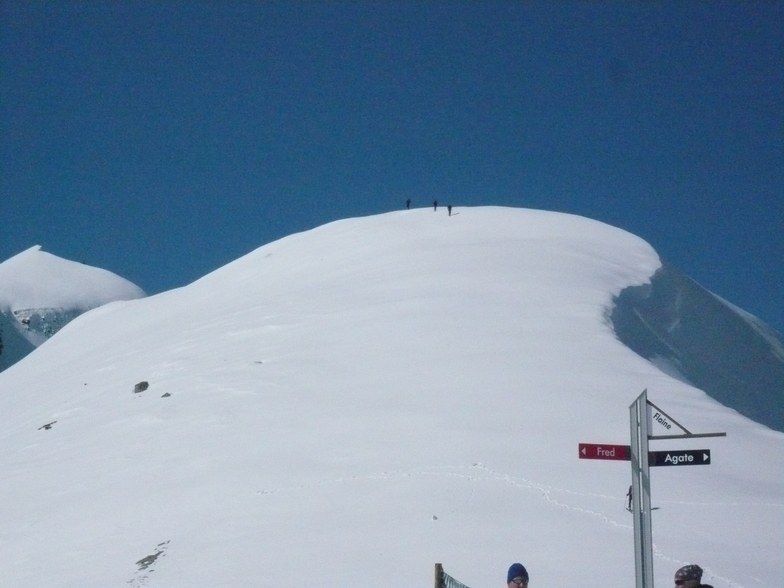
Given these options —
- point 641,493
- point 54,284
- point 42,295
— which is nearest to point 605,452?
point 641,493

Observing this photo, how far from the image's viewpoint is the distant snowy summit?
424 feet

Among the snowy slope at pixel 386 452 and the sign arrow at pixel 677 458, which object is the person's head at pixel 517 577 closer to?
the sign arrow at pixel 677 458

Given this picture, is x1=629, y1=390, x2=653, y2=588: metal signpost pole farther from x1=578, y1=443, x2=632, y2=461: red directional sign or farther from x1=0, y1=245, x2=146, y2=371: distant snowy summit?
x1=0, y1=245, x2=146, y2=371: distant snowy summit

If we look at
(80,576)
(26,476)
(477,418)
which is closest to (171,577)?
(80,576)

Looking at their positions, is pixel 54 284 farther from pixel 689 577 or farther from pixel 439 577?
pixel 689 577

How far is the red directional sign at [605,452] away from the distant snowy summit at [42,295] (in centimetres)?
12559

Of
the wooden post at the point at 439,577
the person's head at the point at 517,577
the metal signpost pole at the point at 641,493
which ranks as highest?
the metal signpost pole at the point at 641,493

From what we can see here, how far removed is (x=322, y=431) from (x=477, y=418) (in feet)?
9.59

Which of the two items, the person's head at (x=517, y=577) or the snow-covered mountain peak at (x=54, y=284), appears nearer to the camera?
the person's head at (x=517, y=577)

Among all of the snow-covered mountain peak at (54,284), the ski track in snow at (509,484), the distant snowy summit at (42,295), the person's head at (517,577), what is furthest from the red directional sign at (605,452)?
the snow-covered mountain peak at (54,284)

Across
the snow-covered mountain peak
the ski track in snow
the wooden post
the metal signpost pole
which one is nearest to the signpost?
the metal signpost pole

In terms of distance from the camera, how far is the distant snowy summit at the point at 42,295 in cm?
12925

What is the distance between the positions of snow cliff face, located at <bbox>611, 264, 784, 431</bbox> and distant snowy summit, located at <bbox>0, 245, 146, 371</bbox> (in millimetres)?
108962

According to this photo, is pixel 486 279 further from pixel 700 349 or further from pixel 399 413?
pixel 399 413
